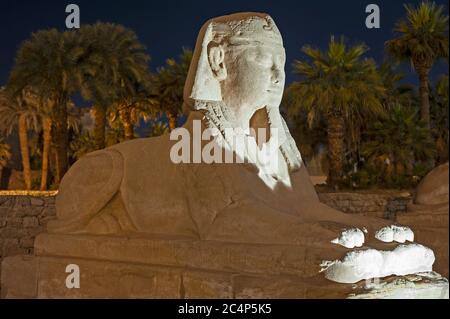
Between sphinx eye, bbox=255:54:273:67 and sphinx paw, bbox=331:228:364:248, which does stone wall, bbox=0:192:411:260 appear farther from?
sphinx paw, bbox=331:228:364:248

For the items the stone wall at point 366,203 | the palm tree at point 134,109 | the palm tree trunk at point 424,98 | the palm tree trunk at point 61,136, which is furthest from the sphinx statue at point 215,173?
the palm tree trunk at point 424,98

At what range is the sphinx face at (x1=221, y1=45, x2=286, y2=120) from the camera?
13.8 ft

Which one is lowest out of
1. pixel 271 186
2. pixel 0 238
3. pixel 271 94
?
pixel 0 238

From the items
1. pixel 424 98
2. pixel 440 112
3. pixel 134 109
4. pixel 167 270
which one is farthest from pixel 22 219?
pixel 440 112

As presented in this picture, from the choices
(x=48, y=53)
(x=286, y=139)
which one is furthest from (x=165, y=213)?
(x=48, y=53)

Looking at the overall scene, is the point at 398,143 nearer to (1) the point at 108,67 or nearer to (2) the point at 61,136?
(1) the point at 108,67

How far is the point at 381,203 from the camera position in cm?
1313

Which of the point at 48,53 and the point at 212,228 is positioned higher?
the point at 48,53

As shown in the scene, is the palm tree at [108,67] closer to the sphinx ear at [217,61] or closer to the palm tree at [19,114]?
the palm tree at [19,114]

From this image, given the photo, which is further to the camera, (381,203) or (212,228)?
(381,203)

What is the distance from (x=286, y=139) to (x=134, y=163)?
1.11 m

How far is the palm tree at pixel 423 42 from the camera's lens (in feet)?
61.7

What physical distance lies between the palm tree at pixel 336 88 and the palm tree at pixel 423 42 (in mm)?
2897
